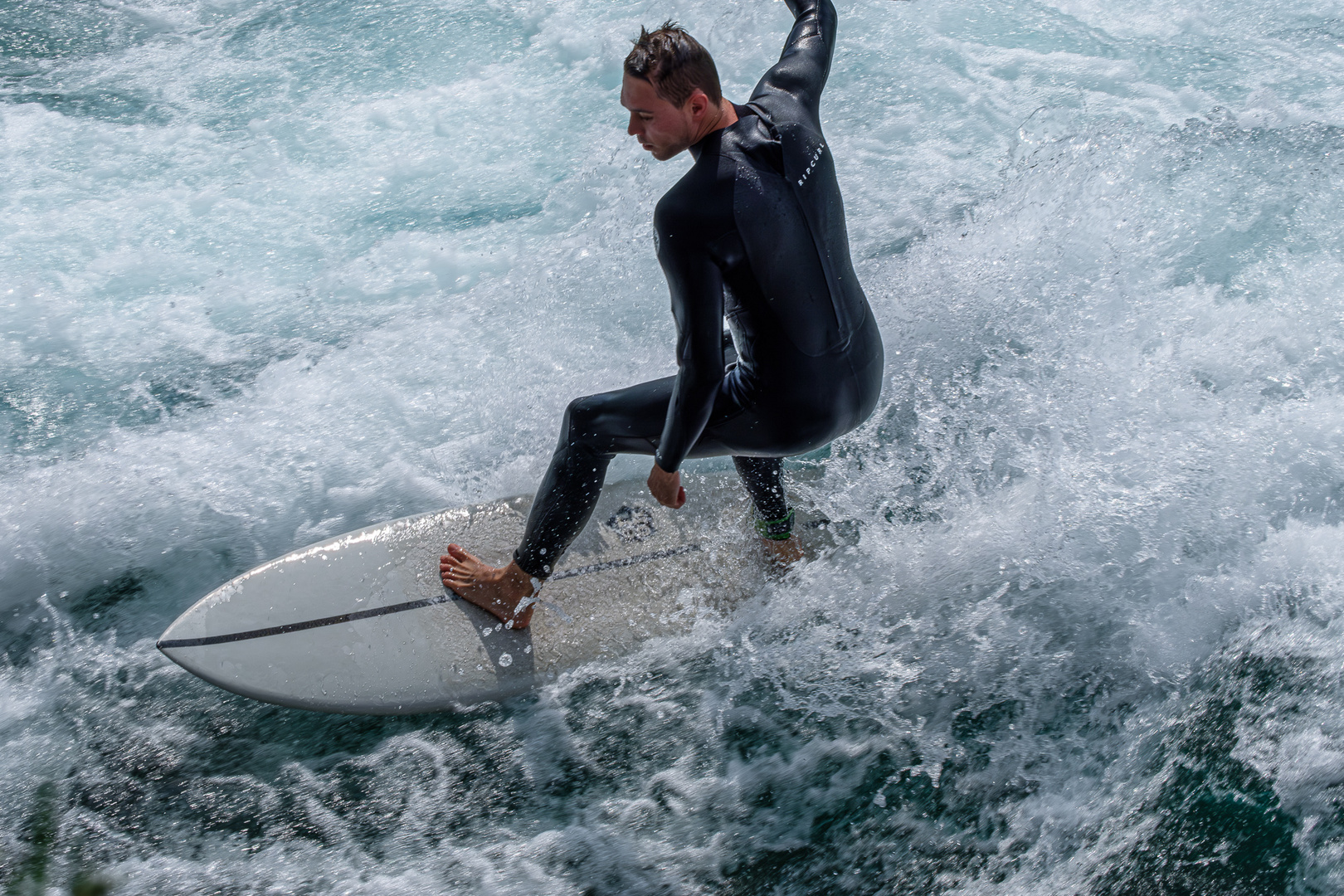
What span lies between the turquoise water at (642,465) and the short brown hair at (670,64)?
1704mm

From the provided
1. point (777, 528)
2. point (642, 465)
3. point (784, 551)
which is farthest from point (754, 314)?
point (642, 465)

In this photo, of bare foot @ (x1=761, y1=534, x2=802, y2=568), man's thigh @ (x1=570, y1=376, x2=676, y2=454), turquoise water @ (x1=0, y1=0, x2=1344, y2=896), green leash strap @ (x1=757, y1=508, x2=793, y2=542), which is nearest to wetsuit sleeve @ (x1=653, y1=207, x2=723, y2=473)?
man's thigh @ (x1=570, y1=376, x2=676, y2=454)

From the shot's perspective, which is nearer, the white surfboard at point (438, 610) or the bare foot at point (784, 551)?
the white surfboard at point (438, 610)

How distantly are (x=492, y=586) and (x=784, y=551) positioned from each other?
939 millimetres

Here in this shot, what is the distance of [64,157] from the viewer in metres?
5.76

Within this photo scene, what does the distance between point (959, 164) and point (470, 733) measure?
4.32 m

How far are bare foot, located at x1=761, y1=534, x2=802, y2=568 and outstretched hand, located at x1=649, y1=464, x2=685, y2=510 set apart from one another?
0.86 meters

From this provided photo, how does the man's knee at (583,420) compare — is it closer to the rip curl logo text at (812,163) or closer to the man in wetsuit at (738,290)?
the man in wetsuit at (738,290)

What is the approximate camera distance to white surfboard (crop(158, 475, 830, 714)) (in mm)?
3006

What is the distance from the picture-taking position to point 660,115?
7.05 feet

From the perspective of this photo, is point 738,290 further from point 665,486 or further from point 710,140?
point 665,486

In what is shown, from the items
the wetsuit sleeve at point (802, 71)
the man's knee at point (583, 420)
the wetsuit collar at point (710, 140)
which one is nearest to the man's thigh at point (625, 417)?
the man's knee at point (583, 420)

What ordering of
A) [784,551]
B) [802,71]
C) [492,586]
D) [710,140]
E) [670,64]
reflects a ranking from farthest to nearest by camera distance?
[784,551], [492,586], [802,71], [710,140], [670,64]

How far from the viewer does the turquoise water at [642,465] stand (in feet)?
8.86
